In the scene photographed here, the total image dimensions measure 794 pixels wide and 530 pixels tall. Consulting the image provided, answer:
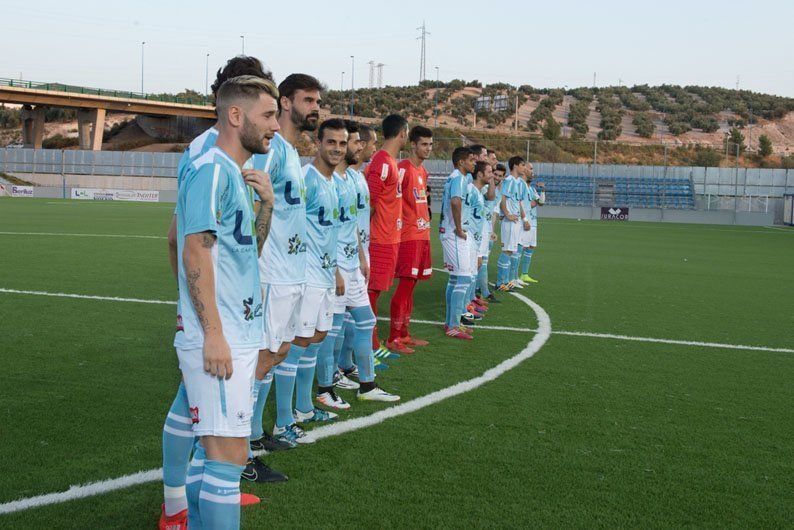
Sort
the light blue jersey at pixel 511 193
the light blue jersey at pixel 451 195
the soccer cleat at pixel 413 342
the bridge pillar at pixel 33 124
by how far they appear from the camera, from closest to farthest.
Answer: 1. the soccer cleat at pixel 413 342
2. the light blue jersey at pixel 451 195
3. the light blue jersey at pixel 511 193
4. the bridge pillar at pixel 33 124

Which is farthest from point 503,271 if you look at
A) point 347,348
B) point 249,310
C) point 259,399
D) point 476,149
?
point 249,310

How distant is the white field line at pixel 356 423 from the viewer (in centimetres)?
399

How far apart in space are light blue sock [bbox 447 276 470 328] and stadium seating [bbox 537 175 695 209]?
33.6m

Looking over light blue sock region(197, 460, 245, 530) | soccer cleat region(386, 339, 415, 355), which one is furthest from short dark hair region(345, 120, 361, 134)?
light blue sock region(197, 460, 245, 530)

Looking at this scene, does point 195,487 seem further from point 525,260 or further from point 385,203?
point 525,260

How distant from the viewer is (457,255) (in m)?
9.27

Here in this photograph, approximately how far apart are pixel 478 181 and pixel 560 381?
4.47 meters

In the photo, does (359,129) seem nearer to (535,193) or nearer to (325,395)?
(325,395)

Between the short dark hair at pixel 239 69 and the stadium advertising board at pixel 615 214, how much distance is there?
121 feet

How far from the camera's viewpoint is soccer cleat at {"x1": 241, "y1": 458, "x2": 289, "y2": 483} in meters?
4.39

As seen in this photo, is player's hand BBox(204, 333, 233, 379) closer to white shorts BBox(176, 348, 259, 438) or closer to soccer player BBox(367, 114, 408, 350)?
white shorts BBox(176, 348, 259, 438)

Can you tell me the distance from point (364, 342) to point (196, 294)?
3444 mm

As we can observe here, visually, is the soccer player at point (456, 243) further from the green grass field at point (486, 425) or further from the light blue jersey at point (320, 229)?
the light blue jersey at point (320, 229)

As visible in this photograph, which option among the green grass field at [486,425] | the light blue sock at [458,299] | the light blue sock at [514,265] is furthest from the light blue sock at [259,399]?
the light blue sock at [514,265]
